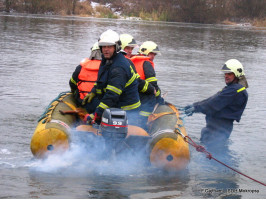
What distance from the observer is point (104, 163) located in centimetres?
646

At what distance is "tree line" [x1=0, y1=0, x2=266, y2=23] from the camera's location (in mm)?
44531

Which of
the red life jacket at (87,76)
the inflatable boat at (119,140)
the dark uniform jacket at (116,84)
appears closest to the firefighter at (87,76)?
the red life jacket at (87,76)

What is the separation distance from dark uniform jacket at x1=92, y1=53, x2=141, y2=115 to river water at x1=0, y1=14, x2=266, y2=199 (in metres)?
0.78

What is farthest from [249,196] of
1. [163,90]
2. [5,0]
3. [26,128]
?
[5,0]

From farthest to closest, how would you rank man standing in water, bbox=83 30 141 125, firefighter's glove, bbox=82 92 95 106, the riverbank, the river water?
the riverbank
firefighter's glove, bbox=82 92 95 106
man standing in water, bbox=83 30 141 125
the river water

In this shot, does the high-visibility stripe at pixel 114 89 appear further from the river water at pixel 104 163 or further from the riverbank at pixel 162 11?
the riverbank at pixel 162 11

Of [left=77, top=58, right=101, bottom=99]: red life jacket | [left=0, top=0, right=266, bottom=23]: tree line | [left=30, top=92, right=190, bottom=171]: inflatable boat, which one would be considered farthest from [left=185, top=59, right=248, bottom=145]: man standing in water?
[left=0, top=0, right=266, bottom=23]: tree line

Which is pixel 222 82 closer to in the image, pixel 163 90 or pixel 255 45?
pixel 163 90

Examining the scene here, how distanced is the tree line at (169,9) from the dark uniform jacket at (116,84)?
125ft

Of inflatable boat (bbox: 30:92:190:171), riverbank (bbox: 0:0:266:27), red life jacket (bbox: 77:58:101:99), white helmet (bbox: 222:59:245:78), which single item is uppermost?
white helmet (bbox: 222:59:245:78)

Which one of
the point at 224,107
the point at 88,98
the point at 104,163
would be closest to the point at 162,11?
the point at 224,107

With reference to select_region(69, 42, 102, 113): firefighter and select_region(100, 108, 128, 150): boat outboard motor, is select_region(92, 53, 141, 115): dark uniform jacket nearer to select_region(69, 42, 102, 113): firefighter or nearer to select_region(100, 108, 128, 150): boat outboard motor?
select_region(100, 108, 128, 150): boat outboard motor

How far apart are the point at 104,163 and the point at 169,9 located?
4440cm

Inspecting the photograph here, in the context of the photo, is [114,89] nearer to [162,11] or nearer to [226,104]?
[226,104]
